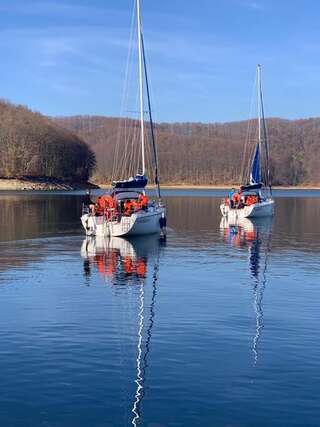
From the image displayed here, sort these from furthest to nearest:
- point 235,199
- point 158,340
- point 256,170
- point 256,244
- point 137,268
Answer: point 256,170
point 235,199
point 256,244
point 137,268
point 158,340

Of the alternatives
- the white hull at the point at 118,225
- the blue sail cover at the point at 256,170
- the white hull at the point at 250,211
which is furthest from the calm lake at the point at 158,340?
the blue sail cover at the point at 256,170

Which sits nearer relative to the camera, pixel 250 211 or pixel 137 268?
pixel 137 268

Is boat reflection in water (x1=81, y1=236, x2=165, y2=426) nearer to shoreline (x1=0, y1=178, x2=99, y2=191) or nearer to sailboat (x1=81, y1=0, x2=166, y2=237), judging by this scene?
sailboat (x1=81, y1=0, x2=166, y2=237)

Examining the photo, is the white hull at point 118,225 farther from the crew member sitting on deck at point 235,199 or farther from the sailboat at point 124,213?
the crew member sitting on deck at point 235,199

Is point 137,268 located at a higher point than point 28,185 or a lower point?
lower

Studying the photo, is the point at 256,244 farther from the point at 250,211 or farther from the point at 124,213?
the point at 250,211

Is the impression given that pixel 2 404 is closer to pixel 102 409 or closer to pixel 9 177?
pixel 102 409

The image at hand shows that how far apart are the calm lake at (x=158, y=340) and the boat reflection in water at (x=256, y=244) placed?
14 cm

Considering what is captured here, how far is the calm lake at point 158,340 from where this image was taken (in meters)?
12.5

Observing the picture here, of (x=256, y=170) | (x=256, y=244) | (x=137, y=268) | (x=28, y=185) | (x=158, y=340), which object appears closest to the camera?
(x=158, y=340)

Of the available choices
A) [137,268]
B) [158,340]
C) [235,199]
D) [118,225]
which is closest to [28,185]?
[235,199]

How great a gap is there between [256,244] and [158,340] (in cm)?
2764

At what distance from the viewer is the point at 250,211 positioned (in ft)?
223

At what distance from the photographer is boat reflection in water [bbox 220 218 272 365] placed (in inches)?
848
